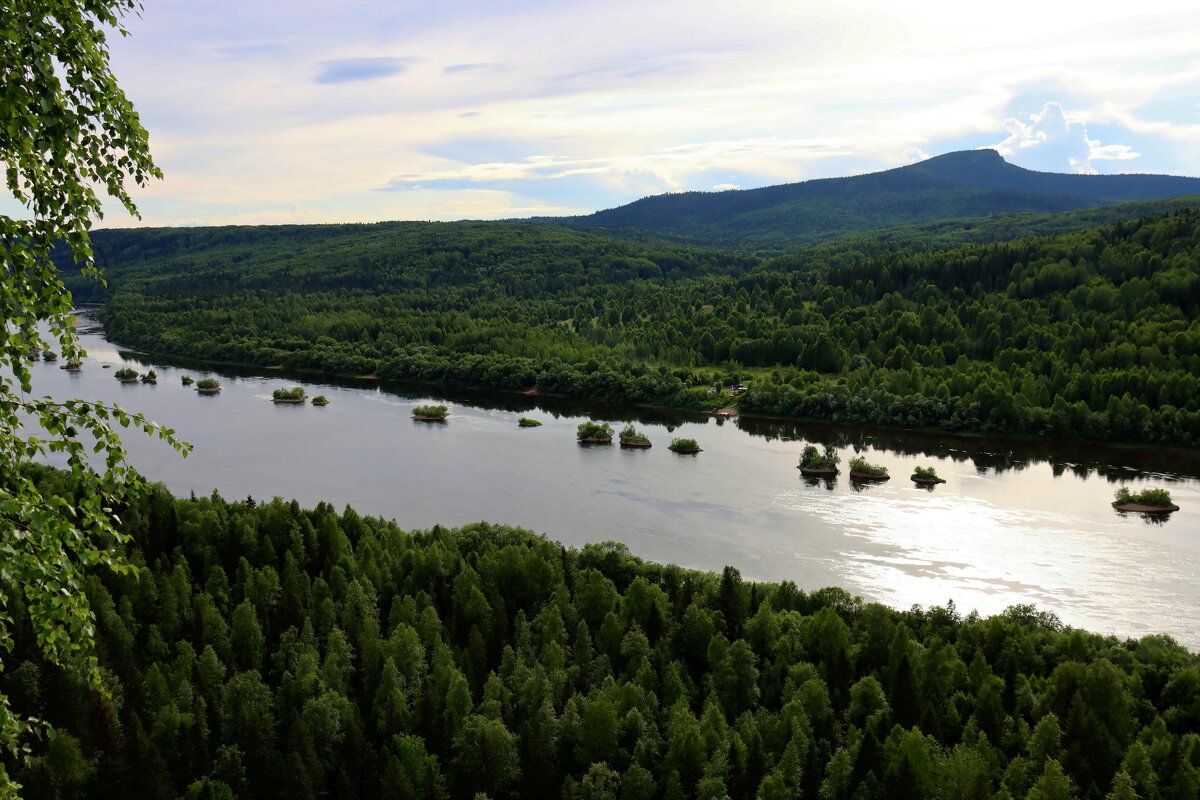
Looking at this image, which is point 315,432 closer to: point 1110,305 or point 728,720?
point 728,720

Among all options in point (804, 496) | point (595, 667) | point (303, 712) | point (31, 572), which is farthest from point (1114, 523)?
point (31, 572)

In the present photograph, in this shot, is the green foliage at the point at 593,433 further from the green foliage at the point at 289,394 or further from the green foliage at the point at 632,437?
the green foliage at the point at 289,394

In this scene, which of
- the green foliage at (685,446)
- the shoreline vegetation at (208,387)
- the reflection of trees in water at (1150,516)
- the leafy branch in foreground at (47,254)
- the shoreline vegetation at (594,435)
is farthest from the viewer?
the shoreline vegetation at (208,387)

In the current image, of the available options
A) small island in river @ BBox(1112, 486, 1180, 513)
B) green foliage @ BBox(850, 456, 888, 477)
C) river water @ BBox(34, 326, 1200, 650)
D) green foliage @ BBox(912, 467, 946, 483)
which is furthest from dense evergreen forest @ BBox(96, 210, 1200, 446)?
small island in river @ BBox(1112, 486, 1180, 513)

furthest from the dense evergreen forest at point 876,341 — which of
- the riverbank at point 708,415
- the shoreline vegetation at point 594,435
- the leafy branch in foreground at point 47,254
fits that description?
the leafy branch in foreground at point 47,254

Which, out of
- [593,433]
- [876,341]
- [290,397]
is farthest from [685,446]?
[290,397]

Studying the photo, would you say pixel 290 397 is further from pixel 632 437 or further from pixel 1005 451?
pixel 1005 451
